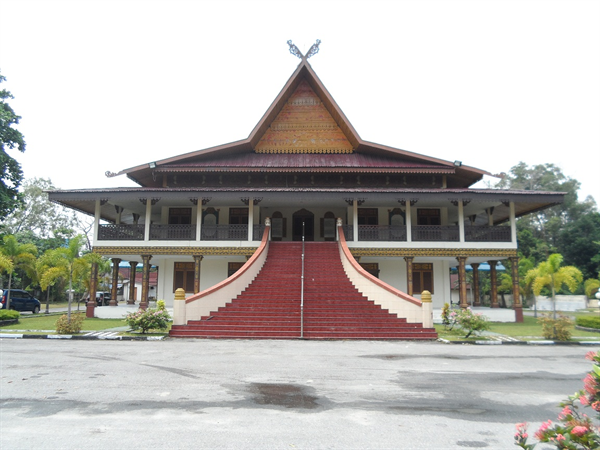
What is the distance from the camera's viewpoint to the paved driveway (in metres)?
4.74

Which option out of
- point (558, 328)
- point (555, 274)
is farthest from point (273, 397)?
point (555, 274)

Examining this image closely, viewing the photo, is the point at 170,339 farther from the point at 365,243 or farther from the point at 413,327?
the point at 365,243

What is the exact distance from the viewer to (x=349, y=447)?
14.6 ft

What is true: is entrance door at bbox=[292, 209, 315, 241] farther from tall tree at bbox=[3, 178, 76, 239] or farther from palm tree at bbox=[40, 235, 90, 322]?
tall tree at bbox=[3, 178, 76, 239]

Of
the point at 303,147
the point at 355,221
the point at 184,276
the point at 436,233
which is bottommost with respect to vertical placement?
the point at 184,276

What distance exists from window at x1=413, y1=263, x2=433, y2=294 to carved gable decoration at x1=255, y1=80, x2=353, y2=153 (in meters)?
7.64

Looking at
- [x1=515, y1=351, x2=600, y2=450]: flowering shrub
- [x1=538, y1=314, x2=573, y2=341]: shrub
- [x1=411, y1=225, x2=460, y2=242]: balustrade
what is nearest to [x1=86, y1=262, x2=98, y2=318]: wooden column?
[x1=411, y1=225, x2=460, y2=242]: balustrade

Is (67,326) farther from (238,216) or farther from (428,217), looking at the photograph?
(428,217)

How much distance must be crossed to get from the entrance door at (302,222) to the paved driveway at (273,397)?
14026 mm

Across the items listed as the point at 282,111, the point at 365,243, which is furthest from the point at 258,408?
the point at 282,111

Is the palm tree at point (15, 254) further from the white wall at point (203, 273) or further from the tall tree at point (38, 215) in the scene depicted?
the tall tree at point (38, 215)

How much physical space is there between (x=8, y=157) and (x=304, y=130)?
657 inches

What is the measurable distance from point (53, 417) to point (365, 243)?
1747cm

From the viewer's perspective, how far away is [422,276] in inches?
928
